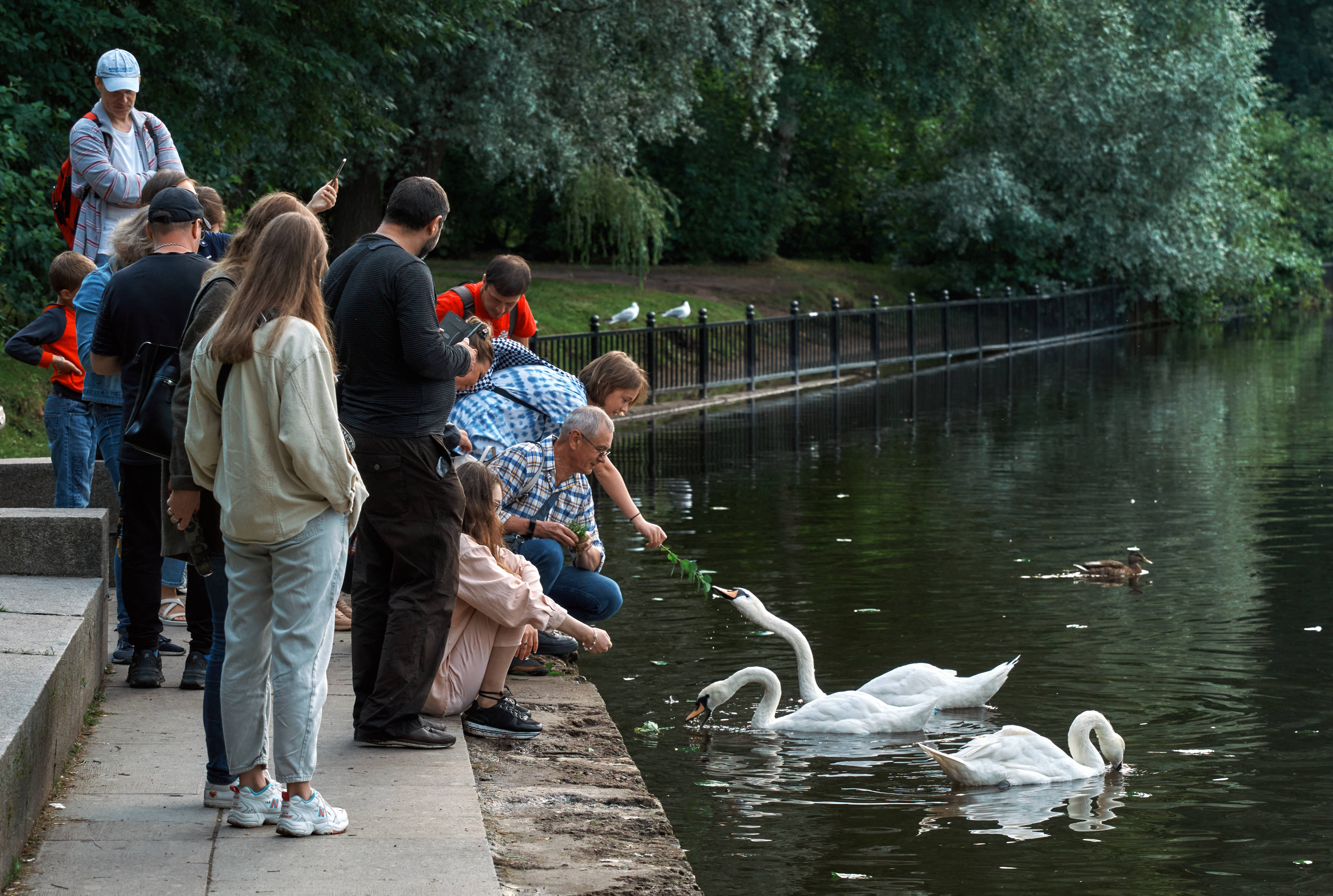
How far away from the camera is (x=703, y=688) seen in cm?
726

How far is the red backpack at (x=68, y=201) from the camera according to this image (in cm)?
782

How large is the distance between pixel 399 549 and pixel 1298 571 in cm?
694

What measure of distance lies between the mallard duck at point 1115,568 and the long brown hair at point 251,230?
6532 millimetres

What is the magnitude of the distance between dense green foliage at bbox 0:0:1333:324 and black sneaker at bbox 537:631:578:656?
285 inches

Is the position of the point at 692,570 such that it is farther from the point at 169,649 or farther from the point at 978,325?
the point at 978,325

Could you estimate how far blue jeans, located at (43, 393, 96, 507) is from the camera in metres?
7.90

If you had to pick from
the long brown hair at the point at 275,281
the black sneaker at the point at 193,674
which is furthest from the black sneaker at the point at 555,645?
the long brown hair at the point at 275,281

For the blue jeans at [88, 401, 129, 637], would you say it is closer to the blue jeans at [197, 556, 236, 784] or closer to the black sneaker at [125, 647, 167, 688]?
the black sneaker at [125, 647, 167, 688]

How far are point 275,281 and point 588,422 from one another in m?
2.24

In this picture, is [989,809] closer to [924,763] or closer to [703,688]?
[924,763]

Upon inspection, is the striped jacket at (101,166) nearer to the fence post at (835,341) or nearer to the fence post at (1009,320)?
the fence post at (835,341)

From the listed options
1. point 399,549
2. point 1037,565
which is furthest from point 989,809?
point 1037,565

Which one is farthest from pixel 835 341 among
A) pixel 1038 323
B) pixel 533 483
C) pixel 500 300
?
pixel 533 483

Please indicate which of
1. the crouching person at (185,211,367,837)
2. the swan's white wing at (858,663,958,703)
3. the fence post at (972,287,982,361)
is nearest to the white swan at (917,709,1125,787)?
the swan's white wing at (858,663,958,703)
